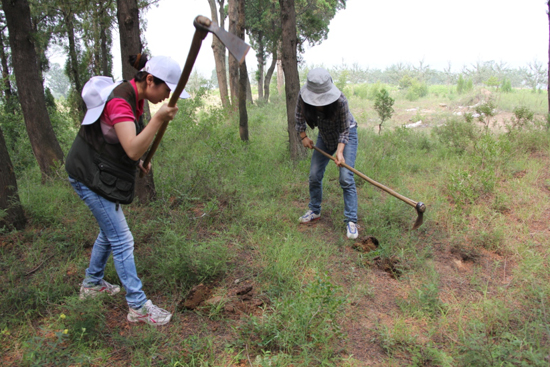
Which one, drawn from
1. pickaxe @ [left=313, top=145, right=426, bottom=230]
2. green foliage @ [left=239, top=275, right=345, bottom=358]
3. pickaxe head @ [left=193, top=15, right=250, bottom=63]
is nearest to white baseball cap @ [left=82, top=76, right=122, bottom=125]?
pickaxe head @ [left=193, top=15, right=250, bottom=63]

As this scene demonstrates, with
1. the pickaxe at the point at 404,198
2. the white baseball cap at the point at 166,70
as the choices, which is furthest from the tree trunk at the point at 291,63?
the white baseball cap at the point at 166,70

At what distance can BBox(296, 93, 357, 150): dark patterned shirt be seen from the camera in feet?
12.8

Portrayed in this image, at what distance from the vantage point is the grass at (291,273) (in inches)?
Answer: 94.0

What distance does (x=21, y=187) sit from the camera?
16.3ft

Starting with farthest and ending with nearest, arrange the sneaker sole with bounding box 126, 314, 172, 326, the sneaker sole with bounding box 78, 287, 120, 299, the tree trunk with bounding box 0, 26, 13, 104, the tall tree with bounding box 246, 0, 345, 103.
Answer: the tall tree with bounding box 246, 0, 345, 103 → the tree trunk with bounding box 0, 26, 13, 104 → the sneaker sole with bounding box 78, 287, 120, 299 → the sneaker sole with bounding box 126, 314, 172, 326

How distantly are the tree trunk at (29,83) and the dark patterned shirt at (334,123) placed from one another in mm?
3656

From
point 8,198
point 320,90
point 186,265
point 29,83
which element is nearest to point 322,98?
point 320,90

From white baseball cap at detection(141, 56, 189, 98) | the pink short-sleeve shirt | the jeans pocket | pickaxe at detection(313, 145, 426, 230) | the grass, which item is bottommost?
the grass

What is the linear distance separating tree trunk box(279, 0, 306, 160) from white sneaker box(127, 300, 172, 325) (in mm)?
4142

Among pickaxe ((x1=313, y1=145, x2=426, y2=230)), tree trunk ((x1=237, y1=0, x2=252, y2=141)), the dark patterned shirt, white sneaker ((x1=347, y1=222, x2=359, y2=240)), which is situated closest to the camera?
pickaxe ((x1=313, y1=145, x2=426, y2=230))

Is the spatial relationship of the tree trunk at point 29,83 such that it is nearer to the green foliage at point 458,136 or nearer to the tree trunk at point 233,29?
the tree trunk at point 233,29

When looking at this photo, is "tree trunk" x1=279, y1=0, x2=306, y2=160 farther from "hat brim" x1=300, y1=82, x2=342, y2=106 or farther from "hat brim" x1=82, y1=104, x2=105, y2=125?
"hat brim" x1=82, y1=104, x2=105, y2=125

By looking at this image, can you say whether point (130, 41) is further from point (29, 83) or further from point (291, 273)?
point (291, 273)

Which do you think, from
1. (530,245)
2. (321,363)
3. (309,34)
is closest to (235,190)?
(321,363)
